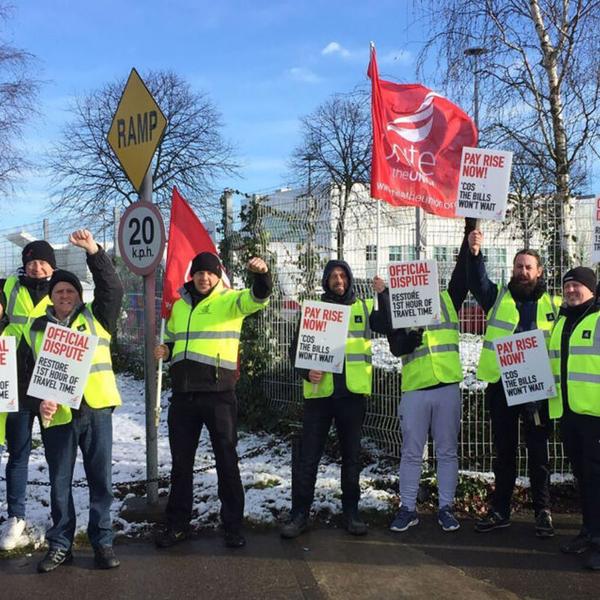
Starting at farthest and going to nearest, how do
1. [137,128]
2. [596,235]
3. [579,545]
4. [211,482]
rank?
[211,482] < [596,235] < [137,128] < [579,545]

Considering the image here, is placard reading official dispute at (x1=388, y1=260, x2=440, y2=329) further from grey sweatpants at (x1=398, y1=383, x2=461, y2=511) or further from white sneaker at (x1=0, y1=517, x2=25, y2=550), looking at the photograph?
white sneaker at (x1=0, y1=517, x2=25, y2=550)

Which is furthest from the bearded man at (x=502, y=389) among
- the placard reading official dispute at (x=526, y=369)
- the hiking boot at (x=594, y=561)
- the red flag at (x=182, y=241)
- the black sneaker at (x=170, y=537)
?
the red flag at (x=182, y=241)

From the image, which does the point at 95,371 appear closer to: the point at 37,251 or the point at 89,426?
the point at 89,426

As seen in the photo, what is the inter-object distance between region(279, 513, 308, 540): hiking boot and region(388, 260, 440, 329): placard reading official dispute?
65.6 inches

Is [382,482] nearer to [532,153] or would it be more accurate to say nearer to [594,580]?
[594,580]

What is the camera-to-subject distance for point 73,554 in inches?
183

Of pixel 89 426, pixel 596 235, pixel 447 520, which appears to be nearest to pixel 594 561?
pixel 447 520

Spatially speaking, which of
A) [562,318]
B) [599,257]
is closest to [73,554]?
[562,318]

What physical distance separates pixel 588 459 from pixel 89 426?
3.48 m

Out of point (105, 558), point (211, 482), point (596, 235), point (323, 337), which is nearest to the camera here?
point (105, 558)

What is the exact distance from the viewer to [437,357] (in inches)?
Answer: 199

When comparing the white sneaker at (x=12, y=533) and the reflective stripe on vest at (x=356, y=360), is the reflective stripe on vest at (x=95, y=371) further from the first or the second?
the reflective stripe on vest at (x=356, y=360)

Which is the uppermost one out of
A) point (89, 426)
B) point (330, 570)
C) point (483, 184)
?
point (483, 184)

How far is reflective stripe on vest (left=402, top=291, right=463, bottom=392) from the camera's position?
5.03 m
